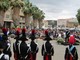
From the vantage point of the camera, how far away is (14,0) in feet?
233

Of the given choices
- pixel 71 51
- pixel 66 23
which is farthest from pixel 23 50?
pixel 66 23

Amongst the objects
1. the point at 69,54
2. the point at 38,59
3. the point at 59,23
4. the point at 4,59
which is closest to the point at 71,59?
the point at 69,54

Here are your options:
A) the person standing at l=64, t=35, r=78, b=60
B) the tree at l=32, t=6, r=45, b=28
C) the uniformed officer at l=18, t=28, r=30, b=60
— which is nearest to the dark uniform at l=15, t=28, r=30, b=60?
the uniformed officer at l=18, t=28, r=30, b=60

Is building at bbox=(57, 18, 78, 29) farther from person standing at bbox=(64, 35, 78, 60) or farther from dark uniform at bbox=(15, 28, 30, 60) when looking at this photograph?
dark uniform at bbox=(15, 28, 30, 60)

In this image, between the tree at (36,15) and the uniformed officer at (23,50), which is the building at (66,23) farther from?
the uniformed officer at (23,50)

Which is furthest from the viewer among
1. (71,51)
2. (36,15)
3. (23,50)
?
(36,15)

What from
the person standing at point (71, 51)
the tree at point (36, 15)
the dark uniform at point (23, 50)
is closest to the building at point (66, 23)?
the tree at point (36, 15)

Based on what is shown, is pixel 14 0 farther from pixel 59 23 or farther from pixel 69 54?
pixel 59 23

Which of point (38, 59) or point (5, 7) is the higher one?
point (5, 7)

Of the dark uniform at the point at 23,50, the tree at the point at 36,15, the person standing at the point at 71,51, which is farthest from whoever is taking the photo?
the tree at the point at 36,15

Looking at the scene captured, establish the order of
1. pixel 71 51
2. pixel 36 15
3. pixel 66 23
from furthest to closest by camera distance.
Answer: pixel 66 23, pixel 36 15, pixel 71 51

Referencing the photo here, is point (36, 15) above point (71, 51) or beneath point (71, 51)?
beneath

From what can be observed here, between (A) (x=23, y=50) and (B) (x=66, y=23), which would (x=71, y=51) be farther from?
(B) (x=66, y=23)

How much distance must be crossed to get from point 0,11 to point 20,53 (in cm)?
5032
